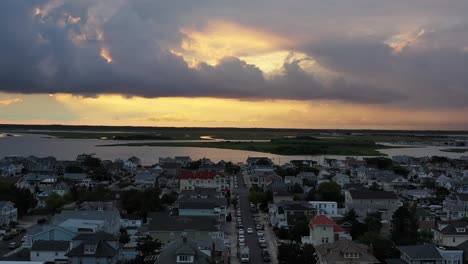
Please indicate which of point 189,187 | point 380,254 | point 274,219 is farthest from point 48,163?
point 380,254

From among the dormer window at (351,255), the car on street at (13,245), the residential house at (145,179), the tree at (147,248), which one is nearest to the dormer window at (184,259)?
the tree at (147,248)

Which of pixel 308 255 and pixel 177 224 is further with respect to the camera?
pixel 177 224

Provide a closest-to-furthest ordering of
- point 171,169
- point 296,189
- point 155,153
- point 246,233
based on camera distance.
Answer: point 246,233, point 296,189, point 171,169, point 155,153

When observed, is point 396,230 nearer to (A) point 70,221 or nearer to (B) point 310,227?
(B) point 310,227

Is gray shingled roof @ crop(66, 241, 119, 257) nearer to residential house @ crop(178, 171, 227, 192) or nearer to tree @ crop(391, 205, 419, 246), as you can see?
tree @ crop(391, 205, 419, 246)

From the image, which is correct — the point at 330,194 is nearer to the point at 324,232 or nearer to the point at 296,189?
the point at 296,189

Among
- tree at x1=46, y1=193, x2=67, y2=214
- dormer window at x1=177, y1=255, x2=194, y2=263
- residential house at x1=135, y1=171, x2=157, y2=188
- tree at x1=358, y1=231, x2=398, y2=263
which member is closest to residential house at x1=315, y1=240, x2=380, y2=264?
tree at x1=358, y1=231, x2=398, y2=263

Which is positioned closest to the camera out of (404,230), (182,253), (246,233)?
(182,253)

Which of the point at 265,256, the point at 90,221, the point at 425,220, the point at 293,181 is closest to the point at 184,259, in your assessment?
the point at 265,256
